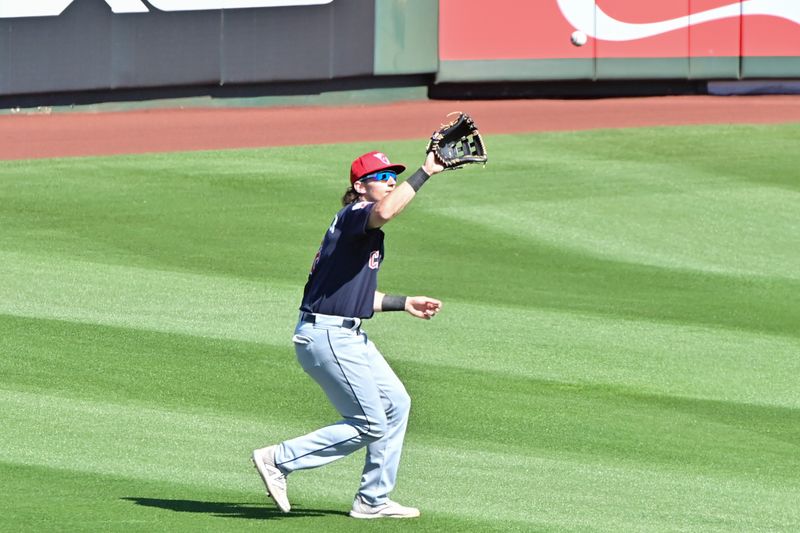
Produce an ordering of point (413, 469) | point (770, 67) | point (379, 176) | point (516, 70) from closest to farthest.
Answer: point (379, 176) < point (413, 469) < point (516, 70) < point (770, 67)

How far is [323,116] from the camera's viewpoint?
71.3 ft

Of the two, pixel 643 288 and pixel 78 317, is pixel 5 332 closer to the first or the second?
pixel 78 317

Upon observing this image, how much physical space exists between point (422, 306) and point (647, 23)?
1633 cm

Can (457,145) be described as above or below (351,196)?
above

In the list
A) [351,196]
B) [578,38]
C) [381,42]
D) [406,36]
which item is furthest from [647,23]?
[351,196]

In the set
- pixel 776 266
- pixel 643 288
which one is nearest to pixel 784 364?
pixel 643 288

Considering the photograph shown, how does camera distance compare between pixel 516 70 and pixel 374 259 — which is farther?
pixel 516 70

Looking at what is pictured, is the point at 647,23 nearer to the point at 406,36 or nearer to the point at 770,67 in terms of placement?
the point at 770,67

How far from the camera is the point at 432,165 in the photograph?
23.8 ft

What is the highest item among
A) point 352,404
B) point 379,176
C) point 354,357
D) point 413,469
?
point 379,176

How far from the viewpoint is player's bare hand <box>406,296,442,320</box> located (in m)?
7.60

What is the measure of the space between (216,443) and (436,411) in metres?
1.65

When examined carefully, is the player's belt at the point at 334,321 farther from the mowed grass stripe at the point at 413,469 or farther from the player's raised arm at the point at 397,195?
the mowed grass stripe at the point at 413,469

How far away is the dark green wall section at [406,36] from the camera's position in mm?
21984
